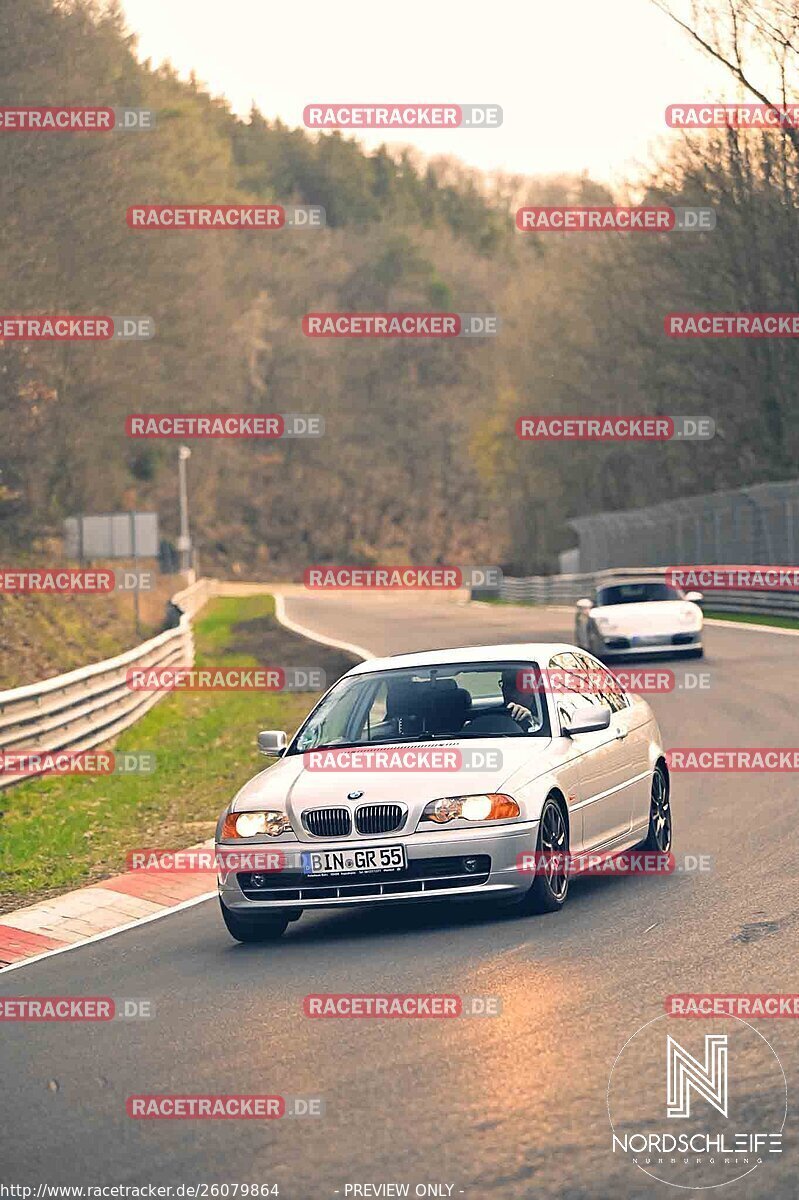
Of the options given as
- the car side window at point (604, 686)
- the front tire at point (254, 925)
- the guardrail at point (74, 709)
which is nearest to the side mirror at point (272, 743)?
the front tire at point (254, 925)

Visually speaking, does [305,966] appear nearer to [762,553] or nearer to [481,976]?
[481,976]

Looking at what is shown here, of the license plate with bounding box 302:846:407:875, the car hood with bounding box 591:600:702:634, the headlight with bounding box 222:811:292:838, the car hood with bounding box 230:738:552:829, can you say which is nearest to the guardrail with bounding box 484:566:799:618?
the car hood with bounding box 591:600:702:634

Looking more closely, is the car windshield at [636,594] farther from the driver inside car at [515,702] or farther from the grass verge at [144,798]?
the driver inside car at [515,702]

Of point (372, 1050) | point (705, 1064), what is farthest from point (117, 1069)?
point (705, 1064)

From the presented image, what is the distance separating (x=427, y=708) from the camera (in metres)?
10.7

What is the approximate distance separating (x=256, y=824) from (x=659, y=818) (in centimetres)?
324

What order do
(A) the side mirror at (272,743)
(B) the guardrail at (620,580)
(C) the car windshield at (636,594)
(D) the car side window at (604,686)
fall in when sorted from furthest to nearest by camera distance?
1. (B) the guardrail at (620,580)
2. (C) the car windshield at (636,594)
3. (D) the car side window at (604,686)
4. (A) the side mirror at (272,743)

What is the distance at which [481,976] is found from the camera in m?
8.15

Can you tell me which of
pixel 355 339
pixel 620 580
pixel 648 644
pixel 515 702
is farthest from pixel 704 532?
pixel 355 339

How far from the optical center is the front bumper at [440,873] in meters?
9.39

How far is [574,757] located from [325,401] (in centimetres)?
11419

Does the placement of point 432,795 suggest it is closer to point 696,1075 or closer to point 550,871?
point 550,871

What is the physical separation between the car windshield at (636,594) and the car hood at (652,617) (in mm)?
412

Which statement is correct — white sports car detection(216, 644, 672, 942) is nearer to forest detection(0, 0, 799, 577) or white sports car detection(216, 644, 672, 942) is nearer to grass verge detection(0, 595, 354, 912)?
grass verge detection(0, 595, 354, 912)
